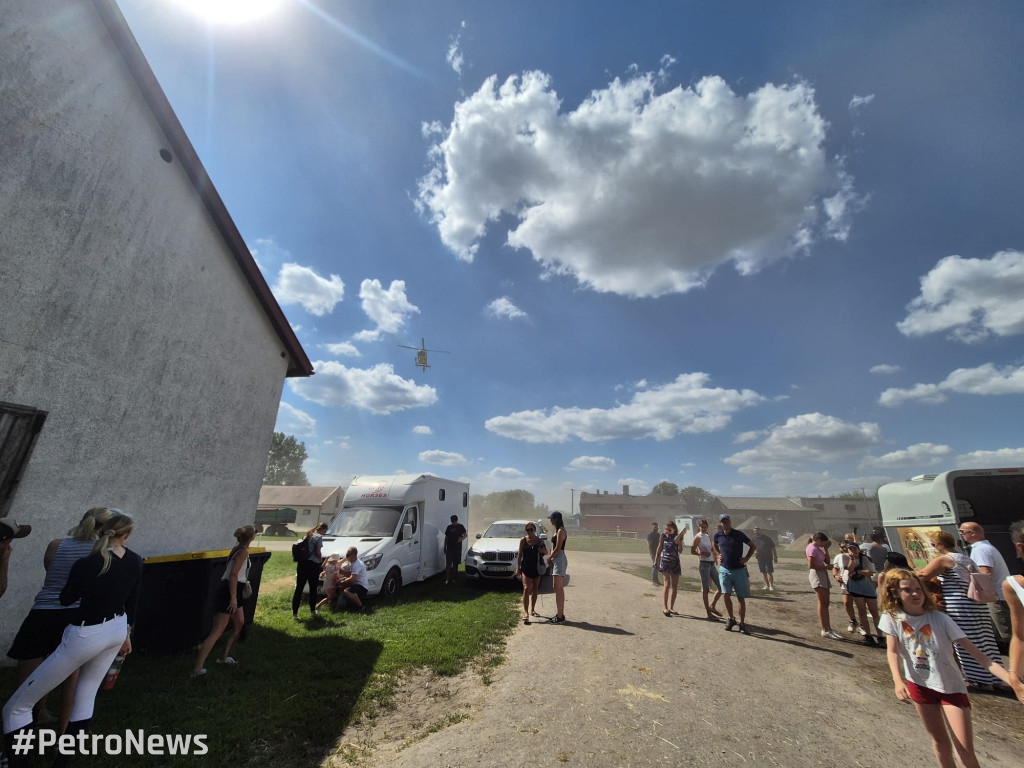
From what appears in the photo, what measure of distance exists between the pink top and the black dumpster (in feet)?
31.2

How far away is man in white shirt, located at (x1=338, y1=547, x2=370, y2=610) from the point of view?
27.3 feet

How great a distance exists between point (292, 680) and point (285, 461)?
109m

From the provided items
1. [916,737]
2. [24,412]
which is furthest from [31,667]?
[916,737]

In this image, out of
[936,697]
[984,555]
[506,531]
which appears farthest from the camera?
[506,531]

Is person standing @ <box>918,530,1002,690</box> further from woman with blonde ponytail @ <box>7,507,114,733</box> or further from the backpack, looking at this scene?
the backpack

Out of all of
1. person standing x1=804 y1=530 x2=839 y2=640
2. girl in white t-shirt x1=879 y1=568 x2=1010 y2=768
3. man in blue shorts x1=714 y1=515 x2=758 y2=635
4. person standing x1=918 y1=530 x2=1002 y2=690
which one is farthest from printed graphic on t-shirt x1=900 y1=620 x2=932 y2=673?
person standing x1=804 y1=530 x2=839 y2=640

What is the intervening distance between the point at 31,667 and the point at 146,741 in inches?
44.4

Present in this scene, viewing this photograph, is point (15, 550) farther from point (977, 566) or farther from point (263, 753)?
point (977, 566)

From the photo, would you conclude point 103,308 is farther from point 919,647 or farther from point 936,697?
point 936,697

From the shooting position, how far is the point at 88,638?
2.99 m

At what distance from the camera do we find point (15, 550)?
4961 mm

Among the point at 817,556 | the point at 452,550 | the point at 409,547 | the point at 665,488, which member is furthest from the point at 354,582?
the point at 665,488

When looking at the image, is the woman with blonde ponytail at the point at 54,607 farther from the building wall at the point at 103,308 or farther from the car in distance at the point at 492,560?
the car in distance at the point at 492,560

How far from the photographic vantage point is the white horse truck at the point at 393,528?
923cm
